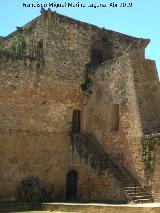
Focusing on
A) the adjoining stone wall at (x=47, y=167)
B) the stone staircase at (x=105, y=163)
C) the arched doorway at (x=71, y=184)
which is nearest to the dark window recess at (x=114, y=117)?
the stone staircase at (x=105, y=163)

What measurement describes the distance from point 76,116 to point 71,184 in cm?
→ 382

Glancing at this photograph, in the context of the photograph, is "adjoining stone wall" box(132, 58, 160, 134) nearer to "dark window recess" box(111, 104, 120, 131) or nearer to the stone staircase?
"dark window recess" box(111, 104, 120, 131)

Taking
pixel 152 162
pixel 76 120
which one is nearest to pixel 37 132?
pixel 76 120

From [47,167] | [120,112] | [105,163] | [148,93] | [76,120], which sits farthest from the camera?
[76,120]

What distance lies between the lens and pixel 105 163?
20703mm

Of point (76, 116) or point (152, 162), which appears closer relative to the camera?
point (152, 162)

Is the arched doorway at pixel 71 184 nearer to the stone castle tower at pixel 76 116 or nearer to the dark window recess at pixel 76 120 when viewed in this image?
the stone castle tower at pixel 76 116

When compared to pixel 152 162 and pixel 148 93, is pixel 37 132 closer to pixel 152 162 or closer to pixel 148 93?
pixel 148 93

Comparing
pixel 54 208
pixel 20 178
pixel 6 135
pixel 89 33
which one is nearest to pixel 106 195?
pixel 54 208

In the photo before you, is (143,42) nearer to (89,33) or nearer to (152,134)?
(89,33)

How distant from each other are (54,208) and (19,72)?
7.32 m

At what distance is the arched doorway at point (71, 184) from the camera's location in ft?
70.4

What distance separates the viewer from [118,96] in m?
20.7

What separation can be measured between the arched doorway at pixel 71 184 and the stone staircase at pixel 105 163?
105 centimetres
